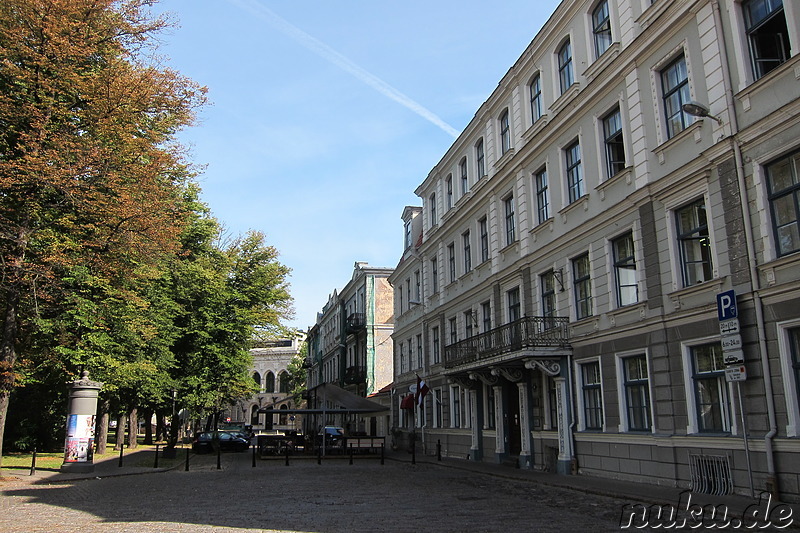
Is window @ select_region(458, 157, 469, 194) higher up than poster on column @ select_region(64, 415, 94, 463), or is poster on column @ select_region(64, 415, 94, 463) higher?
window @ select_region(458, 157, 469, 194)

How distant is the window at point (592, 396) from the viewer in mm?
17406

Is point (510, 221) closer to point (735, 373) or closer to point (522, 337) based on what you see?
point (522, 337)

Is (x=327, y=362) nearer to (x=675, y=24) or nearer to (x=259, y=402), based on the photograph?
A: (x=259, y=402)

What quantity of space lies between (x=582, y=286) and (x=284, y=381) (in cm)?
8742

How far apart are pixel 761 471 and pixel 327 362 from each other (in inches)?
2346

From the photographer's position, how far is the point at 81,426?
20469 millimetres

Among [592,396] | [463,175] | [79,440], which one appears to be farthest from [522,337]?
[79,440]

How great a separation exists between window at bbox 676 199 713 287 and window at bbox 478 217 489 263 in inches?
455

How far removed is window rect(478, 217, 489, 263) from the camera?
85.0 ft

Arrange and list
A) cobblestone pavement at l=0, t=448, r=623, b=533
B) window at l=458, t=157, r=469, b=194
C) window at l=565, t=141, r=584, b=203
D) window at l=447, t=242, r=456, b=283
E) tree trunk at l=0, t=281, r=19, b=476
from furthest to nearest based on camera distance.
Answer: window at l=447, t=242, r=456, b=283, window at l=458, t=157, r=469, b=194, window at l=565, t=141, r=584, b=203, tree trunk at l=0, t=281, r=19, b=476, cobblestone pavement at l=0, t=448, r=623, b=533

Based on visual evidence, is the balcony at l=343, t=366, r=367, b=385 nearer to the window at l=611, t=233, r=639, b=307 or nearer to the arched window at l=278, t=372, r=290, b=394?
the window at l=611, t=233, r=639, b=307

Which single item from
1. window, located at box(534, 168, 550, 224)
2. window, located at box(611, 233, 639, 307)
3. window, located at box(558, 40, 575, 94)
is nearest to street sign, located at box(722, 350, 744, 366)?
window, located at box(611, 233, 639, 307)

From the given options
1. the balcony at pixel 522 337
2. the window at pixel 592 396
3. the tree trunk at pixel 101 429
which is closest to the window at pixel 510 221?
the balcony at pixel 522 337

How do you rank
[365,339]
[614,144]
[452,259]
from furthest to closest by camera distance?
1. [365,339]
2. [452,259]
3. [614,144]
